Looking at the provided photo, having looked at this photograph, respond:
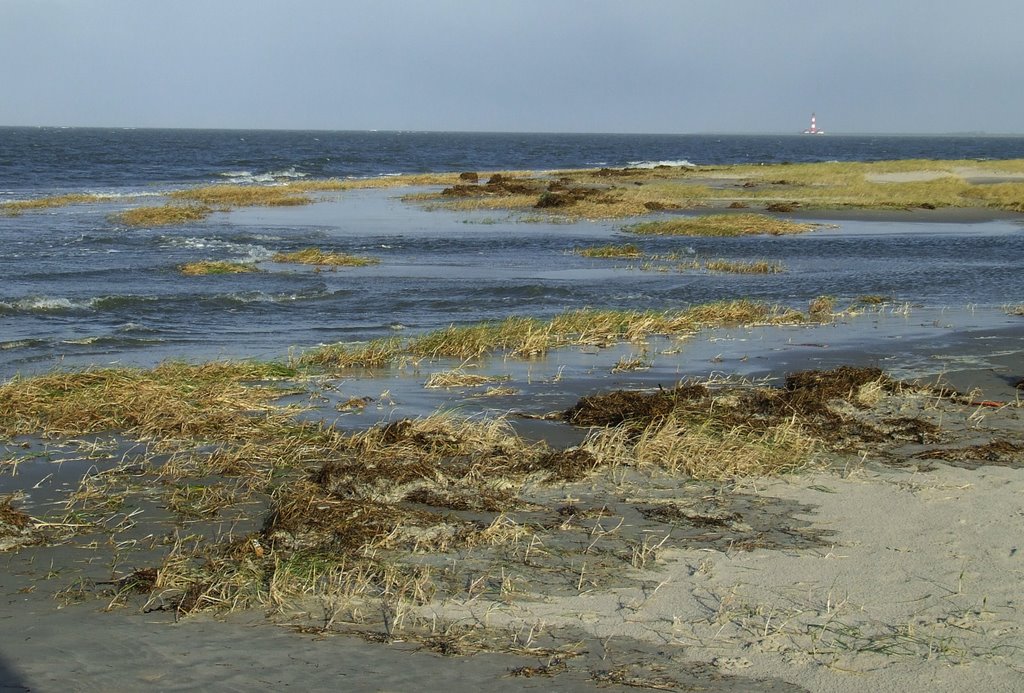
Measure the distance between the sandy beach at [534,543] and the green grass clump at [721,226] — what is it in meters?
20.5

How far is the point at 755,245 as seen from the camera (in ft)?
92.6

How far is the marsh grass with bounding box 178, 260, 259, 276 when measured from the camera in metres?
22.2

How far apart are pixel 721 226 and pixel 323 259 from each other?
12352 millimetres

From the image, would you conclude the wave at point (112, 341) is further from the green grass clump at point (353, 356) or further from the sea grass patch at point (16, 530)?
the sea grass patch at point (16, 530)

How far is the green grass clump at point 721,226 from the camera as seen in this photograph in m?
30.9

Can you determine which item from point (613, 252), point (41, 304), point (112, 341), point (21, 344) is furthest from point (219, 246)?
point (21, 344)

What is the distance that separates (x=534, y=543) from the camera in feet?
21.1

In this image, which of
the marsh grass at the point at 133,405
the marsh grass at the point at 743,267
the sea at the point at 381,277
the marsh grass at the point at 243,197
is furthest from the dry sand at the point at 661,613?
the marsh grass at the point at 243,197

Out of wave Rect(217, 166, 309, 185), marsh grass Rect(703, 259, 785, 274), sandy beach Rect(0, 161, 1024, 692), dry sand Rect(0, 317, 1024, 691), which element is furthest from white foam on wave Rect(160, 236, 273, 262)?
wave Rect(217, 166, 309, 185)

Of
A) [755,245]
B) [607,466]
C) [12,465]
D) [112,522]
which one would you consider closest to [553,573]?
[607,466]

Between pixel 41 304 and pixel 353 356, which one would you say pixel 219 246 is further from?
pixel 353 356

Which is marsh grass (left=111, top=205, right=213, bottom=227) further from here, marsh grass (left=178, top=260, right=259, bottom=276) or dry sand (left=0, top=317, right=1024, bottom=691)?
dry sand (left=0, top=317, right=1024, bottom=691)

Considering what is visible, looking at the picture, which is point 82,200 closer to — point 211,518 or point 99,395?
point 99,395

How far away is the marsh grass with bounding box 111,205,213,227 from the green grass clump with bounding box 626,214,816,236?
44.1 ft
